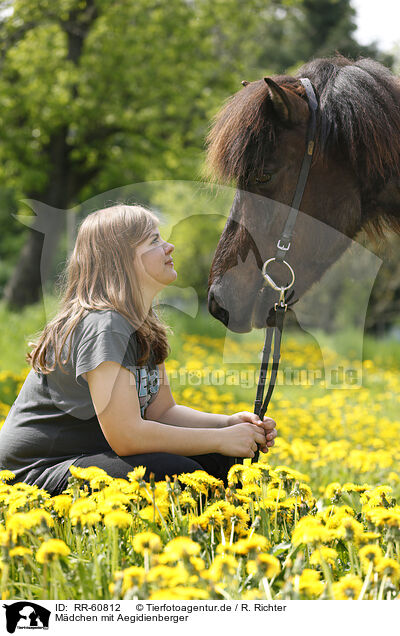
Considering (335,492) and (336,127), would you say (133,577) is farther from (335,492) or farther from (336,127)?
(336,127)

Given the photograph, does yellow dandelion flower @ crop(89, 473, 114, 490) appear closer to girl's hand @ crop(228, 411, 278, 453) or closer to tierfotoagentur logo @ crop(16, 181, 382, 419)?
tierfotoagentur logo @ crop(16, 181, 382, 419)

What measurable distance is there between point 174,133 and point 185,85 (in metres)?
0.88

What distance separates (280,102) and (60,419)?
1.43 m


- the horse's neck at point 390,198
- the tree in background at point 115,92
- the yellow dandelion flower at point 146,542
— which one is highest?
the tree in background at point 115,92

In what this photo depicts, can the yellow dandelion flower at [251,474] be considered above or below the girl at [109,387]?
below

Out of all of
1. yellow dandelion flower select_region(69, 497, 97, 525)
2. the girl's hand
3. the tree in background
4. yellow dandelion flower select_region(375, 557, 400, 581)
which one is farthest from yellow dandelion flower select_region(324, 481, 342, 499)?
the tree in background

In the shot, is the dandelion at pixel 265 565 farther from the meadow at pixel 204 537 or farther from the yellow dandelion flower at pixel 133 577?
the yellow dandelion flower at pixel 133 577

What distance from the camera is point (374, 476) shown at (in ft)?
11.3

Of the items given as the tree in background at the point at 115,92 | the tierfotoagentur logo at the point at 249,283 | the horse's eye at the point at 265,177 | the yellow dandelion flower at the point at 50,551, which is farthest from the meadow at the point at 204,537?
the tree in background at the point at 115,92

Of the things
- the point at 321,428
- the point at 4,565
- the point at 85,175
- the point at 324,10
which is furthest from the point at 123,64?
the point at 324,10

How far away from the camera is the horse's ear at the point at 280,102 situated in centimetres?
215

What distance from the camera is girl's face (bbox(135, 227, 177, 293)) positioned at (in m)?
2.35
